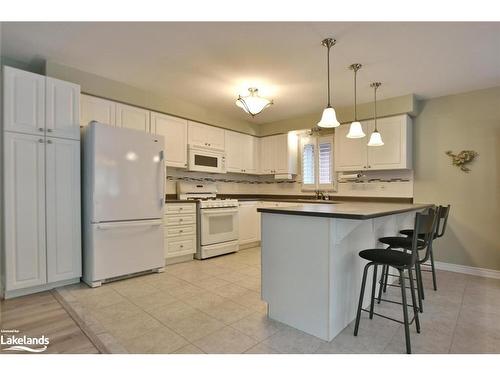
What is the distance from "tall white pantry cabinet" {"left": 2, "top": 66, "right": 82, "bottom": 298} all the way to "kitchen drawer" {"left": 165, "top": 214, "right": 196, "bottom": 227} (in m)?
1.08

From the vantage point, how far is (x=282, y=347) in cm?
181

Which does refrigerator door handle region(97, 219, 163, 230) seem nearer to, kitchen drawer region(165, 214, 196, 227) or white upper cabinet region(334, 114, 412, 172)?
kitchen drawer region(165, 214, 196, 227)

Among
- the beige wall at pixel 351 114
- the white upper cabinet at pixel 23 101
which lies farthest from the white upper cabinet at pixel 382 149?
the white upper cabinet at pixel 23 101

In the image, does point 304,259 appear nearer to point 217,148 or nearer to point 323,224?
point 323,224

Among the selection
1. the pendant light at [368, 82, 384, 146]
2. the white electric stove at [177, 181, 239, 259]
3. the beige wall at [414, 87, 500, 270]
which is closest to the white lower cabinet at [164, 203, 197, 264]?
the white electric stove at [177, 181, 239, 259]

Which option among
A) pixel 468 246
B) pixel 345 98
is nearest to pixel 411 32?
pixel 345 98

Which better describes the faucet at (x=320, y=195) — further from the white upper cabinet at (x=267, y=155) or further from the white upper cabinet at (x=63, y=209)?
the white upper cabinet at (x=63, y=209)

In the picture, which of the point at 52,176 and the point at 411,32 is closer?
the point at 411,32

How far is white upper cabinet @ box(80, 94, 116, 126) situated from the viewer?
3.24 meters

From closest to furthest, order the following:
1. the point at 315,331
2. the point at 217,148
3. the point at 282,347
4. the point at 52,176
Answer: the point at 282,347 < the point at 315,331 < the point at 52,176 < the point at 217,148

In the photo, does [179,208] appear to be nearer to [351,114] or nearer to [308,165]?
[308,165]

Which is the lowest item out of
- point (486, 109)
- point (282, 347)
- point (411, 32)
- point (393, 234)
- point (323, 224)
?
point (282, 347)

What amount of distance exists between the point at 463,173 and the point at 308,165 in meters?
2.32
